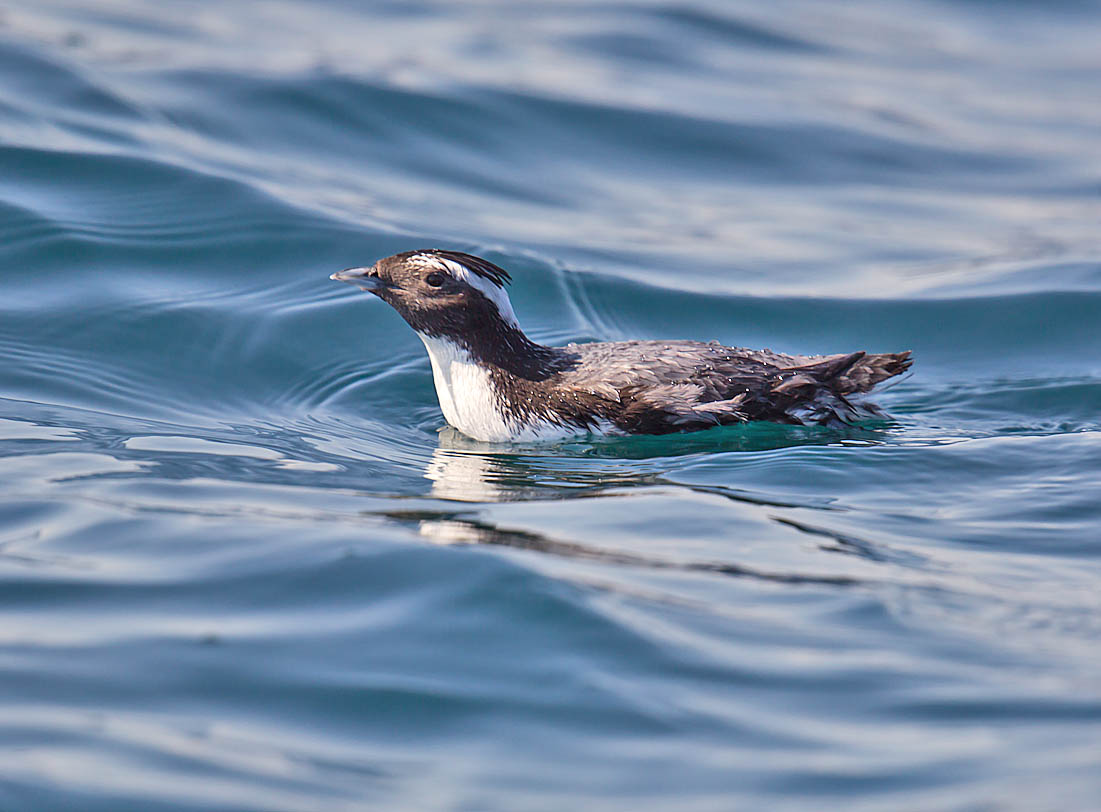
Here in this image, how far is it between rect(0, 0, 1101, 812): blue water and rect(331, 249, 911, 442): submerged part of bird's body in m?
0.21

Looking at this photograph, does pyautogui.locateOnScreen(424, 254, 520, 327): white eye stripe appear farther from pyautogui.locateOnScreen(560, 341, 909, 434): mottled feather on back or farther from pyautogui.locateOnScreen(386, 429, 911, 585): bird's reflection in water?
pyautogui.locateOnScreen(386, 429, 911, 585): bird's reflection in water

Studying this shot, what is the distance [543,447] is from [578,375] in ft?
1.58

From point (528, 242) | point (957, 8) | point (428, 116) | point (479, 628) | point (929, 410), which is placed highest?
point (957, 8)

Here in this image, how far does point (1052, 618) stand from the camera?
5629 mm

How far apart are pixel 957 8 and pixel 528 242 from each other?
1016 cm

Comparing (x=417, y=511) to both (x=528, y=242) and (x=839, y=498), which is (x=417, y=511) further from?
(x=528, y=242)

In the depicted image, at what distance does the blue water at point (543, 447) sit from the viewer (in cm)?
462

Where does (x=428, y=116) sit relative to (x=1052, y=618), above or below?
above

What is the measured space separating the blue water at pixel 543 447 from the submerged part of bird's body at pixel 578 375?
206mm

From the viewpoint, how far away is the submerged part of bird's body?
8.22m

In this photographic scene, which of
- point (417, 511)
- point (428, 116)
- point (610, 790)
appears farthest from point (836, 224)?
point (610, 790)

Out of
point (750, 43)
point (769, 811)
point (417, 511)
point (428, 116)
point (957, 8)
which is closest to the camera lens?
point (769, 811)

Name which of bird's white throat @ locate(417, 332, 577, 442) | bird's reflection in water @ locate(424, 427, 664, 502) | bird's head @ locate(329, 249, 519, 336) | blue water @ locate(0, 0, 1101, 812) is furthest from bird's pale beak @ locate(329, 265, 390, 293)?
bird's reflection in water @ locate(424, 427, 664, 502)

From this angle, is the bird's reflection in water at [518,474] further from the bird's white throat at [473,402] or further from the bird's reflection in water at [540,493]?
the bird's white throat at [473,402]
